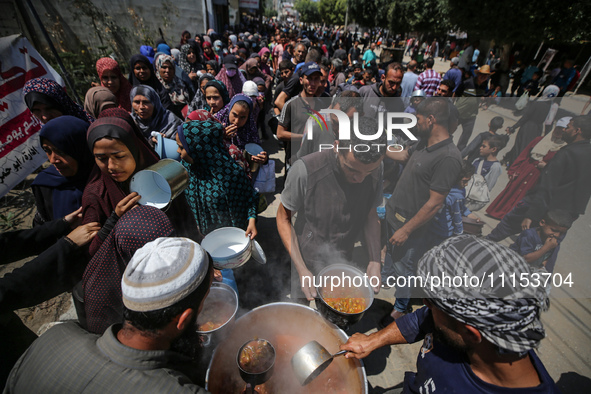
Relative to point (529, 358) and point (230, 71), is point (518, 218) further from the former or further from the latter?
point (230, 71)

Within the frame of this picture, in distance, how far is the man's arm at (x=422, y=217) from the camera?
2.70 meters

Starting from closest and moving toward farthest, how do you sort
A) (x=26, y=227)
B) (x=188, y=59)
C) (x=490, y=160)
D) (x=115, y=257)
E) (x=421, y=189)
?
(x=115, y=257) < (x=421, y=189) < (x=26, y=227) < (x=490, y=160) < (x=188, y=59)

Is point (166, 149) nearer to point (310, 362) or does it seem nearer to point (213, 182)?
point (213, 182)

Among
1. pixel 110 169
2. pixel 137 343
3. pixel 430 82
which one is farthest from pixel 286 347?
pixel 430 82

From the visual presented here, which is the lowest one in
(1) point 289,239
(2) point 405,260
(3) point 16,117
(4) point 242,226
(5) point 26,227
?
(5) point 26,227

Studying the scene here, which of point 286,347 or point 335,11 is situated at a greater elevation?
point 335,11

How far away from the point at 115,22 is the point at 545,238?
664 inches

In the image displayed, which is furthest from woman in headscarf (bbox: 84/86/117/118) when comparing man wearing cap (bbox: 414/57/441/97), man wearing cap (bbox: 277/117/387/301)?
man wearing cap (bbox: 414/57/441/97)

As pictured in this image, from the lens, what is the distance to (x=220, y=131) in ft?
8.40

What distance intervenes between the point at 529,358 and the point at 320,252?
1568mm

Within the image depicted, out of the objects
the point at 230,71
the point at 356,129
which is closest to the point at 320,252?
the point at 356,129

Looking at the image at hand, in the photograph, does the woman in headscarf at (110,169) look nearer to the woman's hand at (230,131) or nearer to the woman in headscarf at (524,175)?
the woman's hand at (230,131)

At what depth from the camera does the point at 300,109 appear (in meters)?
4.20

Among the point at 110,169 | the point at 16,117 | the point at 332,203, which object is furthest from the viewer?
the point at 16,117
